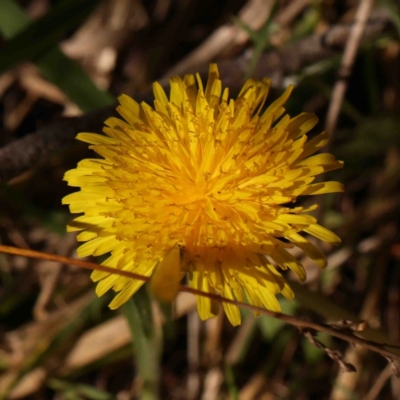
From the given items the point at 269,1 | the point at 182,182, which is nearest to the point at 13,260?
the point at 182,182

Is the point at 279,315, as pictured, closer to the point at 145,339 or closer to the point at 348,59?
Result: the point at 145,339

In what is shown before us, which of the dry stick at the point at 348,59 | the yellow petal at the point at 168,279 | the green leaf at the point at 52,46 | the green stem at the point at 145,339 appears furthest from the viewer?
the dry stick at the point at 348,59

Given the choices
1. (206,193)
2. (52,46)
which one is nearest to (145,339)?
(206,193)

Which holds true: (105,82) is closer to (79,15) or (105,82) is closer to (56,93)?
(56,93)

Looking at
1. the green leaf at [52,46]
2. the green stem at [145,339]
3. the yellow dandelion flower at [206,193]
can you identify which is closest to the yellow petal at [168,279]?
the yellow dandelion flower at [206,193]

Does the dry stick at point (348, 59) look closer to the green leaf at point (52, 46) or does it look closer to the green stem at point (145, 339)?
the green leaf at point (52, 46)
